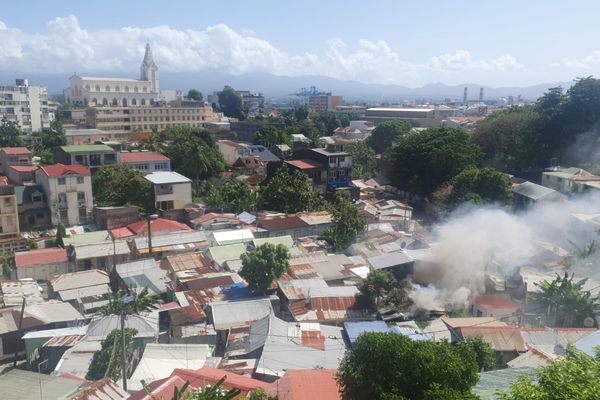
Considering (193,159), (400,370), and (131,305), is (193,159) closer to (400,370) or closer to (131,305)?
(131,305)

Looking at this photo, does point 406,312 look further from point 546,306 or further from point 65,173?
point 65,173

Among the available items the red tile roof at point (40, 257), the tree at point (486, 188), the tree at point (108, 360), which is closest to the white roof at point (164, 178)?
the red tile roof at point (40, 257)

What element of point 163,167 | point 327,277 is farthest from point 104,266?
point 163,167

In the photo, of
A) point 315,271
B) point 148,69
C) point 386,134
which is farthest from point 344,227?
point 148,69

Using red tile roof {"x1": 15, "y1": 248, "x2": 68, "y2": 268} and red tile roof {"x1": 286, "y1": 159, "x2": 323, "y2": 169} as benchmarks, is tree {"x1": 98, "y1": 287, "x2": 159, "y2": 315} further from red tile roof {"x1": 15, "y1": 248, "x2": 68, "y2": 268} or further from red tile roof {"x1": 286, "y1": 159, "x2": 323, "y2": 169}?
red tile roof {"x1": 286, "y1": 159, "x2": 323, "y2": 169}

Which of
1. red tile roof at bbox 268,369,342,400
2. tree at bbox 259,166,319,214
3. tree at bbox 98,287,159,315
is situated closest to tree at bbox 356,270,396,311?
red tile roof at bbox 268,369,342,400

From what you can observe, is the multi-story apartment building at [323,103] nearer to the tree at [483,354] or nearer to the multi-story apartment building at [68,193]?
the multi-story apartment building at [68,193]
